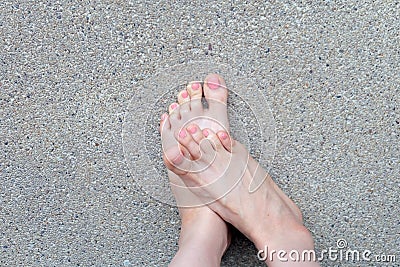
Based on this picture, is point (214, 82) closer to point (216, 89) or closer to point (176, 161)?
point (216, 89)

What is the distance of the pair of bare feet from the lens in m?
1.08

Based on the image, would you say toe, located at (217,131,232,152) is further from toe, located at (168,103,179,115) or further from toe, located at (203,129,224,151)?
toe, located at (168,103,179,115)

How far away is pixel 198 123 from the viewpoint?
1147 mm

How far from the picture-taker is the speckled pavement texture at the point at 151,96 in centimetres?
112

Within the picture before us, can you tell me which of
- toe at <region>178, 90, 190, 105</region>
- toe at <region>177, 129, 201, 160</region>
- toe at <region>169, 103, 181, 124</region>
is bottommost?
toe at <region>177, 129, 201, 160</region>

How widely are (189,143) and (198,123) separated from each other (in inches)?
3.2

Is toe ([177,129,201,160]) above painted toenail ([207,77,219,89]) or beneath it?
beneath

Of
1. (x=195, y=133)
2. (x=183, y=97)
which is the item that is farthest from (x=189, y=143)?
(x=183, y=97)

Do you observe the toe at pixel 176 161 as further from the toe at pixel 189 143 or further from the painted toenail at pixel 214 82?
the painted toenail at pixel 214 82

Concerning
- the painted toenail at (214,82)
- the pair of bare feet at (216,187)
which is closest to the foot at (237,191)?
the pair of bare feet at (216,187)

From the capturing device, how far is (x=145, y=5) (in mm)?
1135

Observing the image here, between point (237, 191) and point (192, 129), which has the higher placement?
point (192, 129)

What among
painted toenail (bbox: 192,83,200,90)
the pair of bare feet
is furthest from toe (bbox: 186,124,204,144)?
painted toenail (bbox: 192,83,200,90)

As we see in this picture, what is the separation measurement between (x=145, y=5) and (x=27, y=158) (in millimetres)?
500
